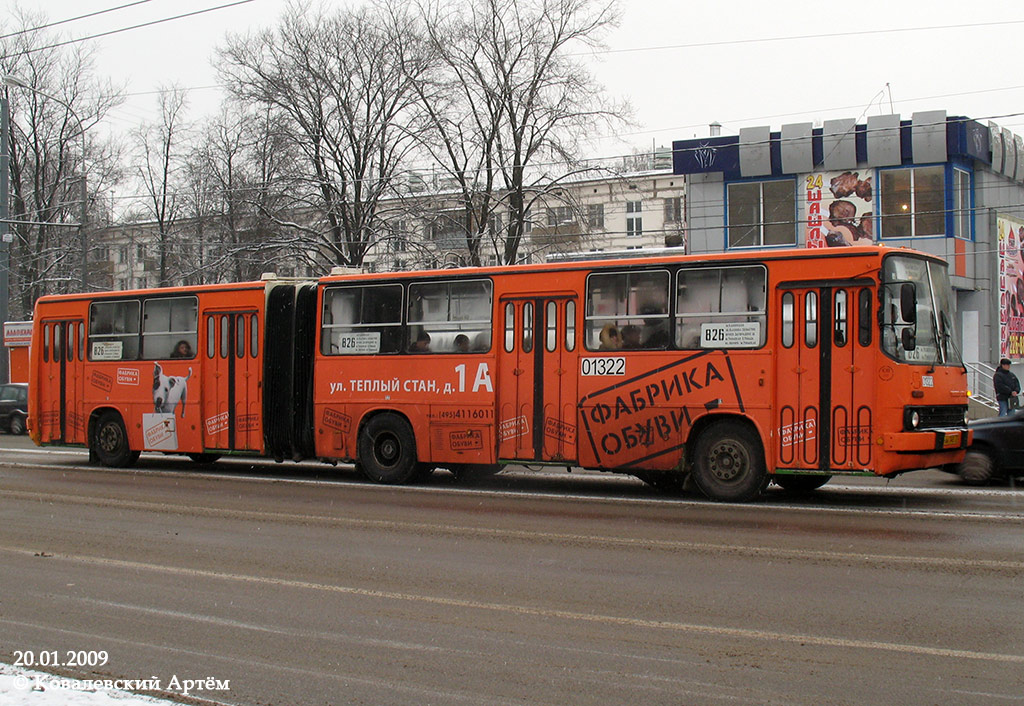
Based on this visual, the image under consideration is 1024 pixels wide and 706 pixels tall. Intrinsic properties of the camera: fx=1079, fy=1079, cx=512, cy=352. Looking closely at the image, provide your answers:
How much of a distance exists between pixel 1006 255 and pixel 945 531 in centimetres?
2661

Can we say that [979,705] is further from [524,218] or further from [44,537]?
[524,218]

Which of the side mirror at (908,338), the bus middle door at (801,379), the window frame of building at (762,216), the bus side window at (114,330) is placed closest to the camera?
the side mirror at (908,338)

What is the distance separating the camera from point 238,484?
16.1 m

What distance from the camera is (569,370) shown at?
47.8 feet

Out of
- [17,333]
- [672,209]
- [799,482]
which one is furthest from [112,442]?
[672,209]

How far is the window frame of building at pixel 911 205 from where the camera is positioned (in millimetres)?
32531

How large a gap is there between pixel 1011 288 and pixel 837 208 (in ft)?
21.3

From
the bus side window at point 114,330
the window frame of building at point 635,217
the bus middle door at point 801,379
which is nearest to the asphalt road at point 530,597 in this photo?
the bus middle door at point 801,379

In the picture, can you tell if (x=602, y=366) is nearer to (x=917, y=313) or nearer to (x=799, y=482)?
(x=799, y=482)

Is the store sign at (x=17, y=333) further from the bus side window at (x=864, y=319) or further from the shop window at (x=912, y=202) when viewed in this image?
the bus side window at (x=864, y=319)

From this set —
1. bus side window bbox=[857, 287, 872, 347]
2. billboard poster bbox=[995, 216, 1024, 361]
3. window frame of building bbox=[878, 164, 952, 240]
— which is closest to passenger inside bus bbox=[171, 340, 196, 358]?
bus side window bbox=[857, 287, 872, 347]

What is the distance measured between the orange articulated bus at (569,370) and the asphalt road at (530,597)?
0.92 metres

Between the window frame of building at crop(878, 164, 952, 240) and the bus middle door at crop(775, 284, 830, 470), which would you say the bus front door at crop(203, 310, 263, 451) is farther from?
the window frame of building at crop(878, 164, 952, 240)

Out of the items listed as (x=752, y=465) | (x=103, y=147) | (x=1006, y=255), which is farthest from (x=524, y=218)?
(x=752, y=465)
